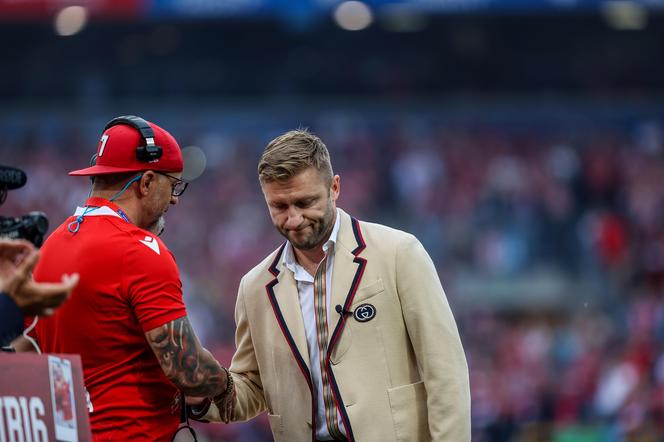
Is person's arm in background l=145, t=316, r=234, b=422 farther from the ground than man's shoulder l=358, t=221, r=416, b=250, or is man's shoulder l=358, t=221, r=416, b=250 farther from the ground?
man's shoulder l=358, t=221, r=416, b=250

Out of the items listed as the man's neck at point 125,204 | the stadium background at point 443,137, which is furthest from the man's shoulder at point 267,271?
the stadium background at point 443,137

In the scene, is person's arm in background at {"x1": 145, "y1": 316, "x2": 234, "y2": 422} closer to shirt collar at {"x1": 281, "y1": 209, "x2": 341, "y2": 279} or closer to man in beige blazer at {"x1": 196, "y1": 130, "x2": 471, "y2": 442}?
man in beige blazer at {"x1": 196, "y1": 130, "x2": 471, "y2": 442}

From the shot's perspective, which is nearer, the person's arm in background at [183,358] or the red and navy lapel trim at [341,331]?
the person's arm in background at [183,358]

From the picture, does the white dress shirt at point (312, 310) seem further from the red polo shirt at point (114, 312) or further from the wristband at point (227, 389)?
the red polo shirt at point (114, 312)

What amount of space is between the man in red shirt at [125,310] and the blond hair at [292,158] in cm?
40

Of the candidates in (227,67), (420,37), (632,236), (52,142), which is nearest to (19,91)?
(52,142)

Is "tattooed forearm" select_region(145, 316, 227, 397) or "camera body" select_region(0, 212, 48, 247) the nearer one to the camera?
"camera body" select_region(0, 212, 48, 247)

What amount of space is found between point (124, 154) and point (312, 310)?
3.14 feet

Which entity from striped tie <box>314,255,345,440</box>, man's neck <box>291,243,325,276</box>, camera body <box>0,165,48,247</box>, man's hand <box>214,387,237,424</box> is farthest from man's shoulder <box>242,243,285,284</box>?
camera body <box>0,165,48,247</box>

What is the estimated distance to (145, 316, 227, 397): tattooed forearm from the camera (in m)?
3.77

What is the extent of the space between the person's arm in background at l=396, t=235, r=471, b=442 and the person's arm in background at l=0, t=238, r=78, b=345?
1310 millimetres

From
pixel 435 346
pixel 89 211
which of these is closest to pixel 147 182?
pixel 89 211

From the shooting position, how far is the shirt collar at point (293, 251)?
4281 mm

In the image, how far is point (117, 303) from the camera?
12.5ft
